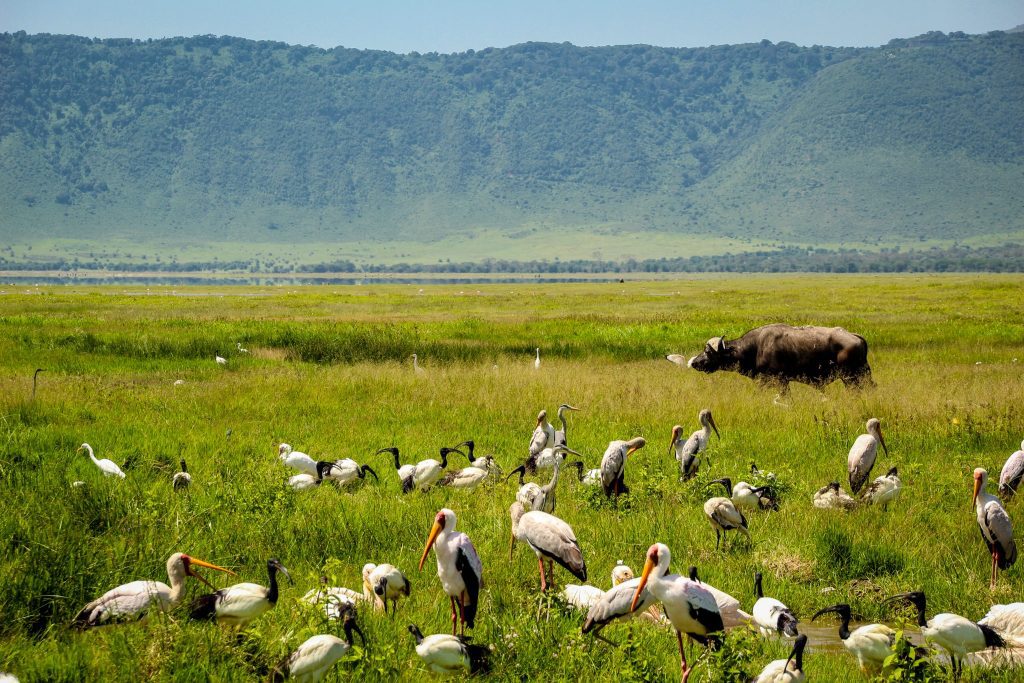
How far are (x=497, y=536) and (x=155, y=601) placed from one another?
A: 361 cm

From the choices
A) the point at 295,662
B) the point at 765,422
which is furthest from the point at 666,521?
the point at 765,422

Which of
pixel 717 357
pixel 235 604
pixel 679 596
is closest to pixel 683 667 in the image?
pixel 679 596

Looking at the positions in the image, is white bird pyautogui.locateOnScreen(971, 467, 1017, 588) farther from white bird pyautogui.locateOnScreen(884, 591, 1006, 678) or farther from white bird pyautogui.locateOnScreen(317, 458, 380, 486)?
white bird pyautogui.locateOnScreen(317, 458, 380, 486)

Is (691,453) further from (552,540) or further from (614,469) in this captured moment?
(552,540)

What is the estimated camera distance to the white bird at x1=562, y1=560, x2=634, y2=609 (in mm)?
7750

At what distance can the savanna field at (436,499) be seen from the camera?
6.87 meters

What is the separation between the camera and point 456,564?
7129mm

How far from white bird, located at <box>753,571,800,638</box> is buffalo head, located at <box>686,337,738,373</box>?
15.0 metres

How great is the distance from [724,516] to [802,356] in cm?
1196

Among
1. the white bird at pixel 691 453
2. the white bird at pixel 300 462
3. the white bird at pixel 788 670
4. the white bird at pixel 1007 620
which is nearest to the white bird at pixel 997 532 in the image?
the white bird at pixel 1007 620

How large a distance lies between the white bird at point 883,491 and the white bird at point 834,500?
0.18m

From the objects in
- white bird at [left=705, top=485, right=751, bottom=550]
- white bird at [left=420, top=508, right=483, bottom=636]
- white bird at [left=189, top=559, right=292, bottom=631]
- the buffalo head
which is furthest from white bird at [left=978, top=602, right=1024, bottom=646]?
the buffalo head

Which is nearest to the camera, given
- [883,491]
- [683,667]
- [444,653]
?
[444,653]

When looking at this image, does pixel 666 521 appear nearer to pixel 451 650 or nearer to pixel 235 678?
pixel 451 650
